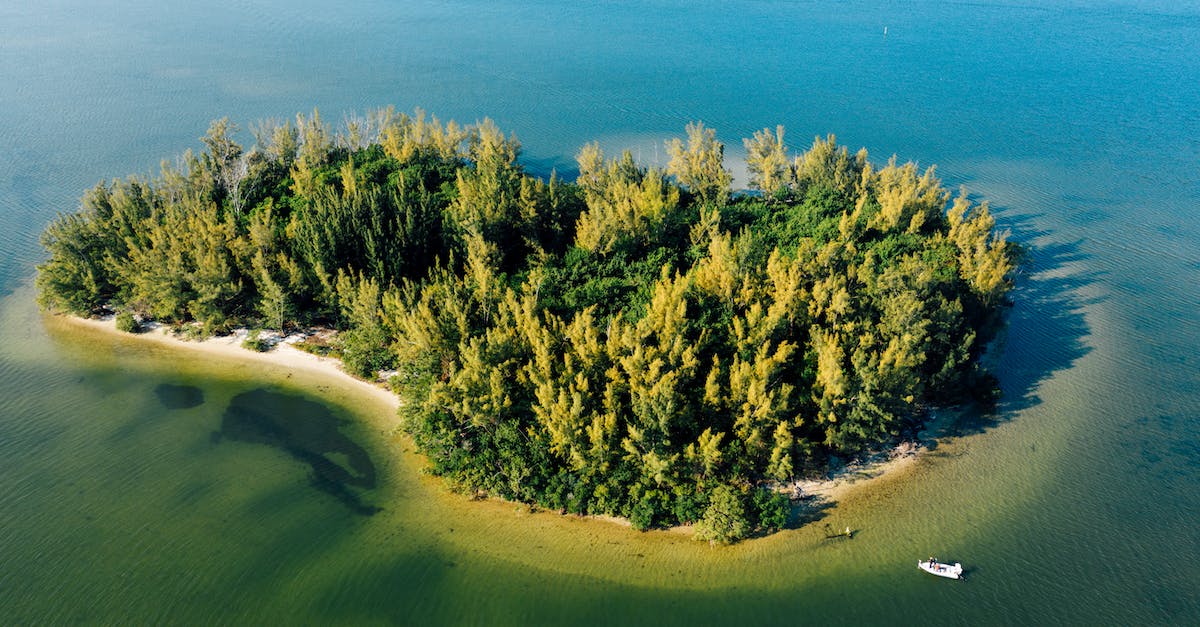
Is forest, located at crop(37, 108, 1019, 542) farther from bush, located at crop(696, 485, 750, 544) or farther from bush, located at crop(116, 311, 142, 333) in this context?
bush, located at crop(116, 311, 142, 333)

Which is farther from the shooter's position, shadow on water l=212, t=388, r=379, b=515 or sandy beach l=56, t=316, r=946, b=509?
shadow on water l=212, t=388, r=379, b=515

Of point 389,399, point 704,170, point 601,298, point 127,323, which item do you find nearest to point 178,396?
point 127,323

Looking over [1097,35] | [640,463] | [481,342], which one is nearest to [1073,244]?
[640,463]

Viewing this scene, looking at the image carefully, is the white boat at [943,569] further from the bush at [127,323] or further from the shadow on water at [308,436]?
the bush at [127,323]

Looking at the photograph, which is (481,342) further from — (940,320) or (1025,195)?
(1025,195)

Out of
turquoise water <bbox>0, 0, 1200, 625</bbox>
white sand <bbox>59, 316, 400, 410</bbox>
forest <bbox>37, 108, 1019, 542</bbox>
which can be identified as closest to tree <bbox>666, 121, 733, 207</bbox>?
forest <bbox>37, 108, 1019, 542</bbox>

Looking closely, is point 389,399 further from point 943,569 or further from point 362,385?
point 943,569

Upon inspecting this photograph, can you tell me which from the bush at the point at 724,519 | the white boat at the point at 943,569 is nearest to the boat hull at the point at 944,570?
the white boat at the point at 943,569
